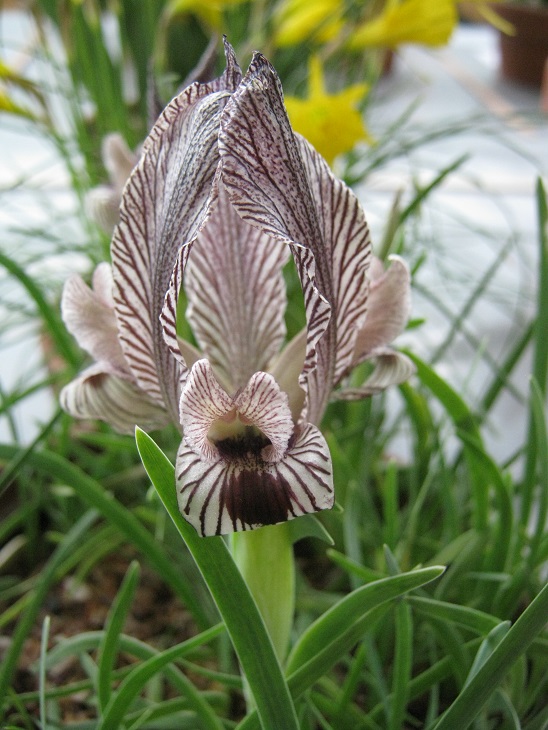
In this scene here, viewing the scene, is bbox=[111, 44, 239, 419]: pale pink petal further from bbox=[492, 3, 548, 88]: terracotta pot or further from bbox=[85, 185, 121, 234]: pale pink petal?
bbox=[492, 3, 548, 88]: terracotta pot

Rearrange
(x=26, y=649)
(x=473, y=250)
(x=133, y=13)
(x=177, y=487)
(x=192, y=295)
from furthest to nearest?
(x=473, y=250) → (x=133, y=13) → (x=26, y=649) → (x=192, y=295) → (x=177, y=487)

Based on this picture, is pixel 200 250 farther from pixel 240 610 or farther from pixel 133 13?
pixel 133 13

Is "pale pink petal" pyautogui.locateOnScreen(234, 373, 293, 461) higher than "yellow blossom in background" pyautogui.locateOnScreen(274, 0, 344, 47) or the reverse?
the reverse

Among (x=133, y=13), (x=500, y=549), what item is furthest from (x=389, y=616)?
(x=133, y=13)

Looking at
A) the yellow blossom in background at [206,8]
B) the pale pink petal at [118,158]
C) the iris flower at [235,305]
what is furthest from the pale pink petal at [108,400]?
the yellow blossom in background at [206,8]

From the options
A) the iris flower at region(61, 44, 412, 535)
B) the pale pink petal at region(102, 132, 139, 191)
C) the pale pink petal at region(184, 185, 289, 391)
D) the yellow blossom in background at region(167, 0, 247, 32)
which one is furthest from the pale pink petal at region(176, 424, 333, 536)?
the yellow blossom in background at region(167, 0, 247, 32)

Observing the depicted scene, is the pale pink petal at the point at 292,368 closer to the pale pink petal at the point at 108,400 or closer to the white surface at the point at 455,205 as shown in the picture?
the pale pink petal at the point at 108,400

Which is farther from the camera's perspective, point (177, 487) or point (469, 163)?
point (469, 163)
